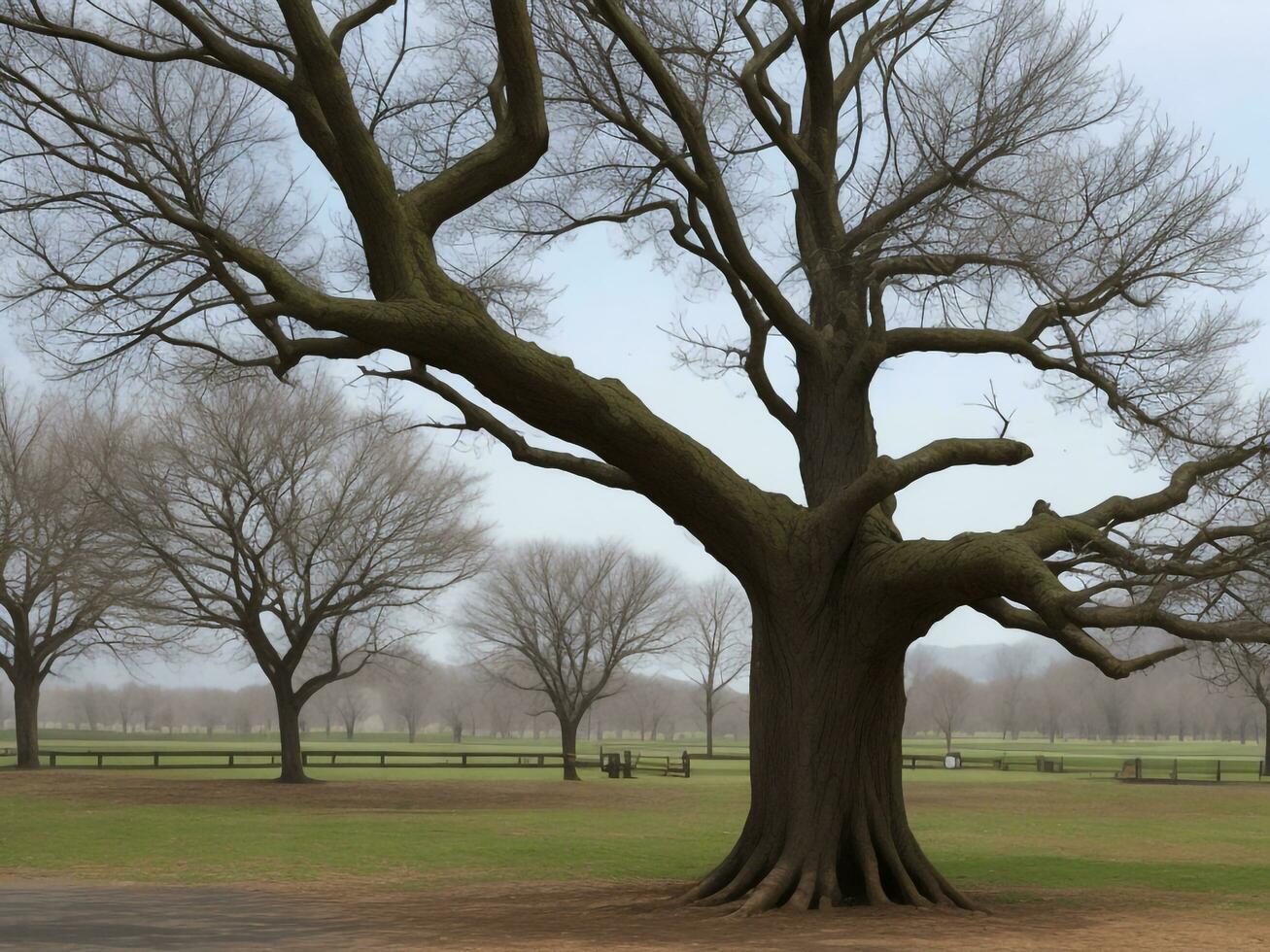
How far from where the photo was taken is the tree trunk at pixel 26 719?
140 feet

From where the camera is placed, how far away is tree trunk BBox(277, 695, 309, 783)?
36.0 metres

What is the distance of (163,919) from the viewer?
36.4ft

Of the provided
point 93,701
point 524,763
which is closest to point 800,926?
point 524,763

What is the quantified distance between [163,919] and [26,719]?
119ft

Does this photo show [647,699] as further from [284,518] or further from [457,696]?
[284,518]

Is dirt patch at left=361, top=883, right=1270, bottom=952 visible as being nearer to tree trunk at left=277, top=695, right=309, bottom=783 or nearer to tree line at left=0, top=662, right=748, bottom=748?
tree trunk at left=277, top=695, right=309, bottom=783

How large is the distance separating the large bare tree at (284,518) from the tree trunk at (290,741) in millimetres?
40

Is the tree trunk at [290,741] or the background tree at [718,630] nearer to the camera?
the tree trunk at [290,741]

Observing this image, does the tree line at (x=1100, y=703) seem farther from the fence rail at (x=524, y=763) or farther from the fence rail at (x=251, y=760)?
the fence rail at (x=251, y=760)

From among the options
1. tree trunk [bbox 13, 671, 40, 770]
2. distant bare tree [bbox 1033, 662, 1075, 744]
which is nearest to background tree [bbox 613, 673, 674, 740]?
distant bare tree [bbox 1033, 662, 1075, 744]

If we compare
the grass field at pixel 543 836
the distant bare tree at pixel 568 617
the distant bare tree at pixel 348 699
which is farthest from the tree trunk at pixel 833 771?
the distant bare tree at pixel 348 699

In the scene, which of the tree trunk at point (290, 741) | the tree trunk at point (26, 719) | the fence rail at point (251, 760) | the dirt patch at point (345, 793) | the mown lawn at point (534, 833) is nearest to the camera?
the mown lawn at point (534, 833)

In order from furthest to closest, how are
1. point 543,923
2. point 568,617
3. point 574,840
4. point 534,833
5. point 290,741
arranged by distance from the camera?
1. point 568,617
2. point 290,741
3. point 534,833
4. point 574,840
5. point 543,923

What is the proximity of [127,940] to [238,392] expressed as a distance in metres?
23.6
